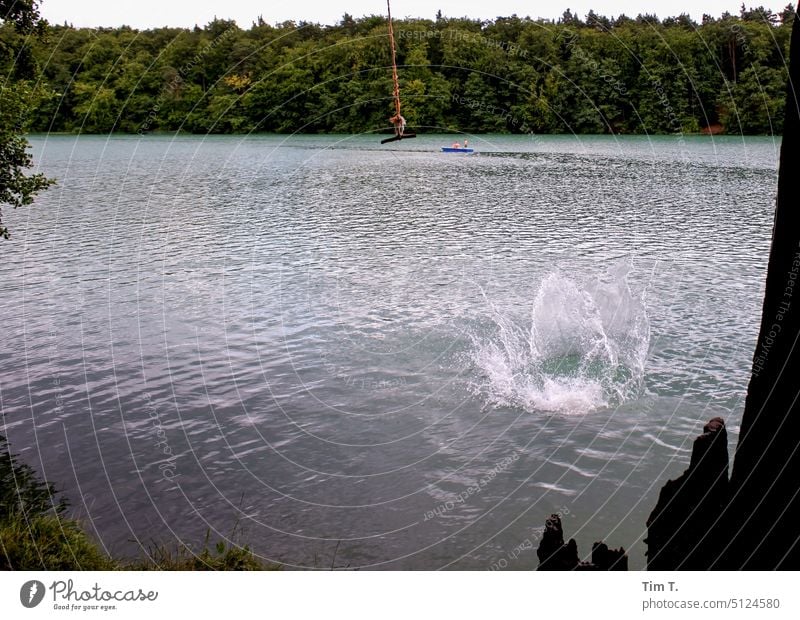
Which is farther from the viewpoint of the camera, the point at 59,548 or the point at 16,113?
the point at 16,113

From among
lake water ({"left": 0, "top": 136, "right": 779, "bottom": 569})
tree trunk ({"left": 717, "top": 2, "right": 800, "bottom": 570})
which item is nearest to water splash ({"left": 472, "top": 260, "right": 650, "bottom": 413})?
lake water ({"left": 0, "top": 136, "right": 779, "bottom": 569})

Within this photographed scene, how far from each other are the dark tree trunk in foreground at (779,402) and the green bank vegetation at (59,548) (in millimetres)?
8600

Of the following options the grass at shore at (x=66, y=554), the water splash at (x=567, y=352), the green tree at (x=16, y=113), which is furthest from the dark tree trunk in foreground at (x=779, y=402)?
the green tree at (x=16, y=113)

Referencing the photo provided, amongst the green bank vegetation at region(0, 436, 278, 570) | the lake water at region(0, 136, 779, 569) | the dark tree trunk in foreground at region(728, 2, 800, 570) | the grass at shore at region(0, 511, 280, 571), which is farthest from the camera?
the lake water at region(0, 136, 779, 569)

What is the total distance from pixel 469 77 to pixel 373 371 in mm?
100432

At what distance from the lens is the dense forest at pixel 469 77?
11350 centimetres

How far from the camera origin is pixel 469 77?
121m

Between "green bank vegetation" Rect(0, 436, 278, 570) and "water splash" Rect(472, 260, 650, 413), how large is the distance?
38.8ft

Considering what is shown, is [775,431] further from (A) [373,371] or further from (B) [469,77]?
(B) [469,77]

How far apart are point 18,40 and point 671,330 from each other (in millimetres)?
26490

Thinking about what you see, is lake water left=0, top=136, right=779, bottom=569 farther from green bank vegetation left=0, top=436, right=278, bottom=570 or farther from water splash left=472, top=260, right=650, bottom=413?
green bank vegetation left=0, top=436, right=278, bottom=570

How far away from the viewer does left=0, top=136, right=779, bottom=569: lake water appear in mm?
19375

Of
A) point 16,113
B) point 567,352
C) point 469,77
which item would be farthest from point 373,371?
point 469,77

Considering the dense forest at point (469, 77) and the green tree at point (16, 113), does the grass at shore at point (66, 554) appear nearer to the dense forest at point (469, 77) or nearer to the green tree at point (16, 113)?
the green tree at point (16, 113)
